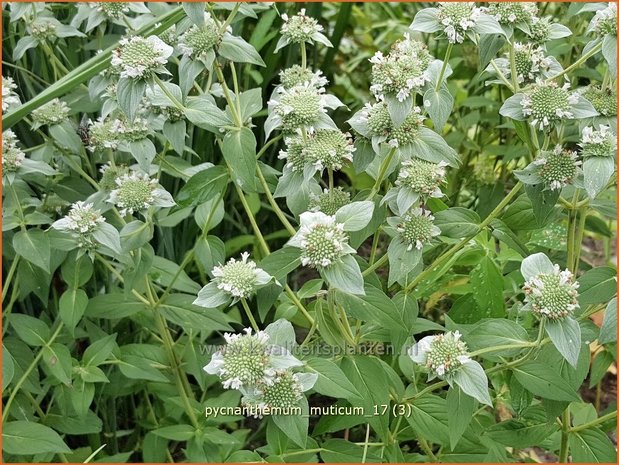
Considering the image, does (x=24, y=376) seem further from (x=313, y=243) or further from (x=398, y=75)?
(x=398, y=75)

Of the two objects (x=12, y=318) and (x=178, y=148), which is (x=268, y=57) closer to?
(x=178, y=148)

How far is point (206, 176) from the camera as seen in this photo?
1374mm

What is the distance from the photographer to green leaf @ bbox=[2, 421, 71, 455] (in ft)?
4.69

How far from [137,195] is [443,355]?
2.18 feet

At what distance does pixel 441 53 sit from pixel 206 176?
1.24 m

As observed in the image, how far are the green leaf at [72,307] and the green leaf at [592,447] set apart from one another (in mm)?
996

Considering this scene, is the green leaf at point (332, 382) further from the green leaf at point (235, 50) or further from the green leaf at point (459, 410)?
the green leaf at point (235, 50)

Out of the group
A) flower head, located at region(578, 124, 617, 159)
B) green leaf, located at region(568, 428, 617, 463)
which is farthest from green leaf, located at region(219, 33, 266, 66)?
green leaf, located at region(568, 428, 617, 463)

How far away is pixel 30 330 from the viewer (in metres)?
1.58

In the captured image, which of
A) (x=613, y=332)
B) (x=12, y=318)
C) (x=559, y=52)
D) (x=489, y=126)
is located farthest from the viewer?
(x=489, y=126)

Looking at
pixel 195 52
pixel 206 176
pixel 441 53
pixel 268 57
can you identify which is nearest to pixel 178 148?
pixel 206 176

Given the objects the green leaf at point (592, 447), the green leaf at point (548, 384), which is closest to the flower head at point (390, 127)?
the green leaf at point (548, 384)

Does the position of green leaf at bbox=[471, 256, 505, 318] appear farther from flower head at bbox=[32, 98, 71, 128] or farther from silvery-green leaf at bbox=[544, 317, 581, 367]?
flower head at bbox=[32, 98, 71, 128]

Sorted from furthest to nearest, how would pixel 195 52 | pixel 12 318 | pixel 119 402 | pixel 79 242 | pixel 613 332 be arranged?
pixel 119 402
pixel 12 318
pixel 79 242
pixel 195 52
pixel 613 332
